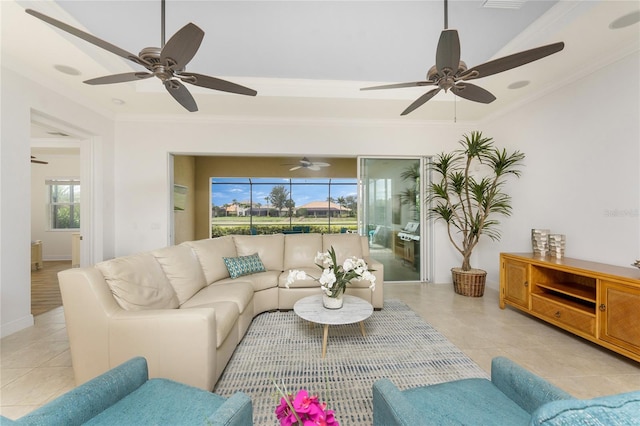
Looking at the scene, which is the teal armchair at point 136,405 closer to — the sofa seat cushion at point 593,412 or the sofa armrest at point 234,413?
the sofa armrest at point 234,413

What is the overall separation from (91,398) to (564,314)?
377cm

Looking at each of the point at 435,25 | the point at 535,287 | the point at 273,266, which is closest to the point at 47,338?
the point at 273,266

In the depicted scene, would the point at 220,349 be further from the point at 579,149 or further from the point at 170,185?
the point at 579,149

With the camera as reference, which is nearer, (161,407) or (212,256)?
(161,407)

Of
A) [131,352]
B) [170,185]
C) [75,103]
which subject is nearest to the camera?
[131,352]

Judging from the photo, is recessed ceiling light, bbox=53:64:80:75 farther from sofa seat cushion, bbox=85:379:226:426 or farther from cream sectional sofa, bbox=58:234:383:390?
sofa seat cushion, bbox=85:379:226:426

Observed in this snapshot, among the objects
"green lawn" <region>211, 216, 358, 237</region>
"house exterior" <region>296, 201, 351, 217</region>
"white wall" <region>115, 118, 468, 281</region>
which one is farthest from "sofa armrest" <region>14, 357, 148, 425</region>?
"house exterior" <region>296, 201, 351, 217</region>

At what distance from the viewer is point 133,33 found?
2.63 meters

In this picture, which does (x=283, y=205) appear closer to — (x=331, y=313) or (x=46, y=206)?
(x=46, y=206)

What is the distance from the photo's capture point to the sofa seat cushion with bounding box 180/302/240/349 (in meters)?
1.90

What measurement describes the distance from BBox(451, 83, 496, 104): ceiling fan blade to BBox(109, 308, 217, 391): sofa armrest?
2787mm

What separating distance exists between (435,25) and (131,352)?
3.73m

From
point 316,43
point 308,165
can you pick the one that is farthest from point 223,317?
point 308,165

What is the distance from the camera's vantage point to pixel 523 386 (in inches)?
42.7
